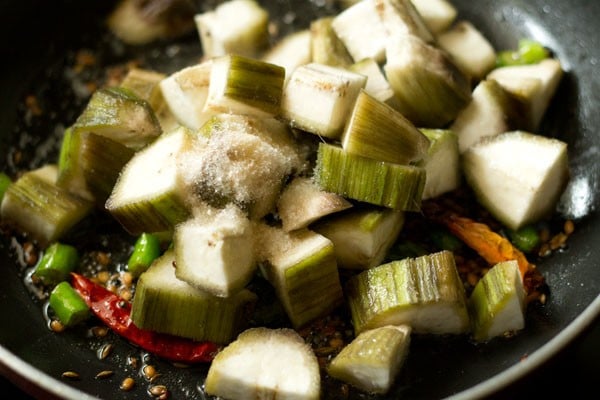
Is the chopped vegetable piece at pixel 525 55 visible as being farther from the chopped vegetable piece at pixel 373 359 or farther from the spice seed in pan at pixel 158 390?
the spice seed in pan at pixel 158 390

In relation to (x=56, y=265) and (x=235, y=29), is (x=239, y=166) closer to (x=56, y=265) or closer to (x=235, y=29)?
(x=56, y=265)

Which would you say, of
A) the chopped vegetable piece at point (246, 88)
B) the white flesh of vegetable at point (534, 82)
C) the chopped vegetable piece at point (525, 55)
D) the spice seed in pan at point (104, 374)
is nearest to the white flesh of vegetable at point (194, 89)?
the chopped vegetable piece at point (246, 88)

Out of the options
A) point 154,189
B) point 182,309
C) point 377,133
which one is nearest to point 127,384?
point 182,309

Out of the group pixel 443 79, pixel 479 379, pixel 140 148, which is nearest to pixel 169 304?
pixel 140 148

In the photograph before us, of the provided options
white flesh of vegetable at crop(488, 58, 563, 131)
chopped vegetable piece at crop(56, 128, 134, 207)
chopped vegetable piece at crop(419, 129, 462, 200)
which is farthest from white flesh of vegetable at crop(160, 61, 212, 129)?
white flesh of vegetable at crop(488, 58, 563, 131)

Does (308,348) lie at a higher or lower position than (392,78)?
lower

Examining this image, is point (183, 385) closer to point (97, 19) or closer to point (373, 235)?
point (373, 235)

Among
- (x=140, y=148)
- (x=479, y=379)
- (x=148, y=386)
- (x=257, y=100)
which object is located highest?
(x=257, y=100)

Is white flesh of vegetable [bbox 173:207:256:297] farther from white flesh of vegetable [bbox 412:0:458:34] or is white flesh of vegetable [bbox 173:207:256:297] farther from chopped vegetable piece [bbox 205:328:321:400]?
white flesh of vegetable [bbox 412:0:458:34]
